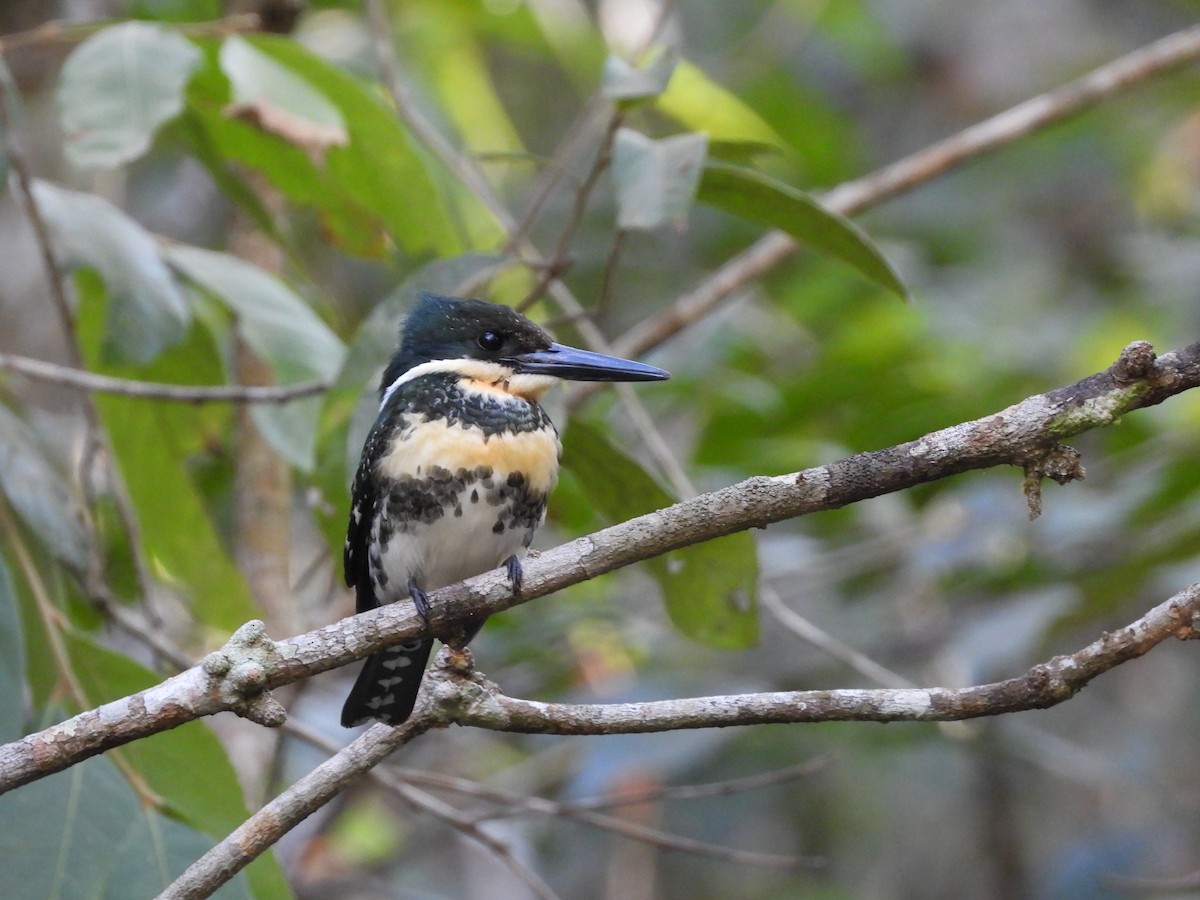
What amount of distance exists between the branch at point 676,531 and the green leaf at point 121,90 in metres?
1.31

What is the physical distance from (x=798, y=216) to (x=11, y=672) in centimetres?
172

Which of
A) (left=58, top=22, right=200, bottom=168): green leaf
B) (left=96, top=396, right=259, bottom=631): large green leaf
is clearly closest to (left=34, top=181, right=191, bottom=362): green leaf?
(left=58, top=22, right=200, bottom=168): green leaf

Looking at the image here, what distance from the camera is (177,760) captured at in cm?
292

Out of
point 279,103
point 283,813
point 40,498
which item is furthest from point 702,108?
point 283,813

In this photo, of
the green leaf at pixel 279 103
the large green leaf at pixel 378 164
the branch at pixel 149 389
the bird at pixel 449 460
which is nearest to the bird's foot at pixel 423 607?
the bird at pixel 449 460

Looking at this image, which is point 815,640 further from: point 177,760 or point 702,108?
point 702,108

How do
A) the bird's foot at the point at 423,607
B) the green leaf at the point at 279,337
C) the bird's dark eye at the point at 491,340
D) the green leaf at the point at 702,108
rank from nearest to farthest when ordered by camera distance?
the bird's foot at the point at 423,607
the bird's dark eye at the point at 491,340
the green leaf at the point at 279,337
the green leaf at the point at 702,108

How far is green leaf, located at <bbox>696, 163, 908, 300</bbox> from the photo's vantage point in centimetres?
288

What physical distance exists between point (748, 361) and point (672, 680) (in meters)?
1.35

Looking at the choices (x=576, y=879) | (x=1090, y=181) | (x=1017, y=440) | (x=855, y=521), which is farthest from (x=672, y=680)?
(x=1090, y=181)

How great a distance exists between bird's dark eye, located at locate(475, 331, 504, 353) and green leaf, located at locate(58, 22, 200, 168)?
0.76 metres

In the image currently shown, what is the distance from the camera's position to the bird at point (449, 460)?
284 centimetres

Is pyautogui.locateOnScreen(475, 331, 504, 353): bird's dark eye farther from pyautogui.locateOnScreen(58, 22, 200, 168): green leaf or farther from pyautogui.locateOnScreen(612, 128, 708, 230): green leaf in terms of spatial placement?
pyautogui.locateOnScreen(58, 22, 200, 168): green leaf

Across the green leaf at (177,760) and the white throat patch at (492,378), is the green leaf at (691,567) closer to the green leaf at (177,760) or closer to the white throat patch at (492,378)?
the white throat patch at (492,378)
